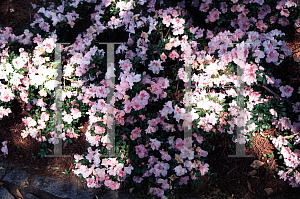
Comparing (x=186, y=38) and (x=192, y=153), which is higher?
(x=186, y=38)

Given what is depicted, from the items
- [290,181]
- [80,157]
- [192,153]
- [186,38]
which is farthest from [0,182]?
[290,181]

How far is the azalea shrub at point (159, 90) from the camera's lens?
2.18 metres

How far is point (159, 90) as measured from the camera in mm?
2217

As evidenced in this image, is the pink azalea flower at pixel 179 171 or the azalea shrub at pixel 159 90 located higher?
the azalea shrub at pixel 159 90

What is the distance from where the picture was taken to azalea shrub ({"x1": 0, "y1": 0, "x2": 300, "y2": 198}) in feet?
7.14

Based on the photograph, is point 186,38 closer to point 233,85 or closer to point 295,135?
point 233,85

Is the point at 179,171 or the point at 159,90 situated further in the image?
the point at 159,90

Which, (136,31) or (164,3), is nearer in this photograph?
(136,31)

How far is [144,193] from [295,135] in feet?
5.74

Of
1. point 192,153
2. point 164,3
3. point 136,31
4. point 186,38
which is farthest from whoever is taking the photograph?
point 164,3

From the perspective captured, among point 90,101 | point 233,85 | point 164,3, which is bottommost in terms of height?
point 90,101

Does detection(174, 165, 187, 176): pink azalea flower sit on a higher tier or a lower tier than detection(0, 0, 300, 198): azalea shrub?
lower

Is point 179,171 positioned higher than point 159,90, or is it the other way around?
point 159,90

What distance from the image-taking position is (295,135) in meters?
2.34
